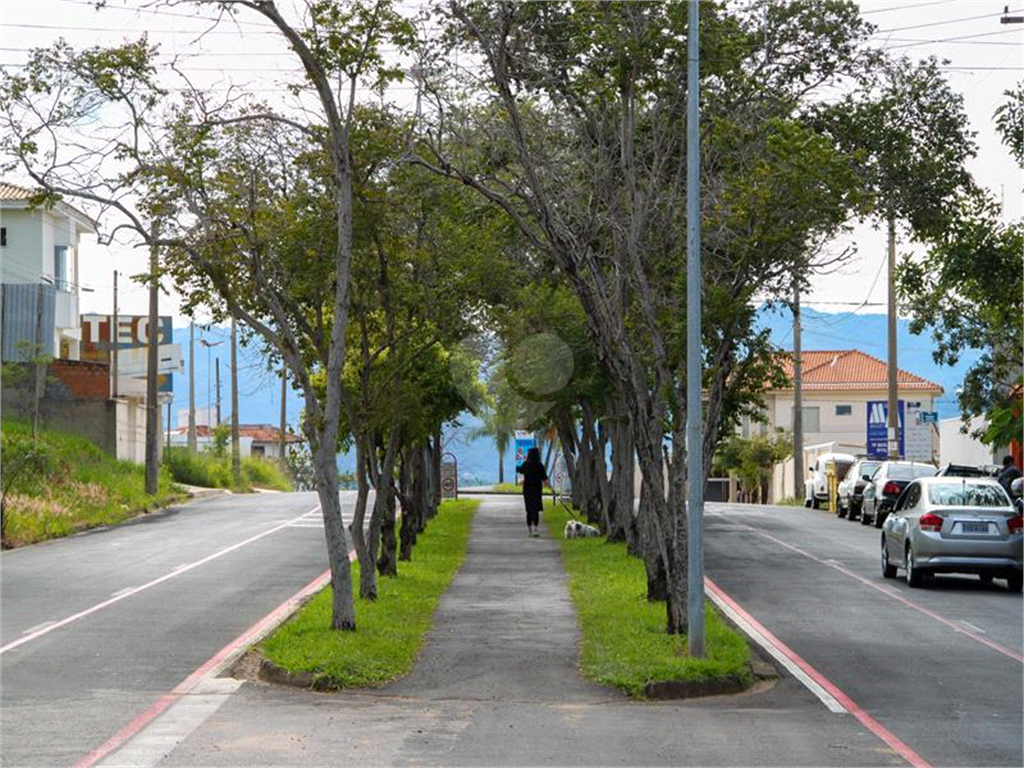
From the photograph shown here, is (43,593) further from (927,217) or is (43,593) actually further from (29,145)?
(927,217)

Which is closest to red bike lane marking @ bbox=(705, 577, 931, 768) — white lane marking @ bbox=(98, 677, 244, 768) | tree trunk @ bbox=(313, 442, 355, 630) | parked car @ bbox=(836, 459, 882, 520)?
tree trunk @ bbox=(313, 442, 355, 630)

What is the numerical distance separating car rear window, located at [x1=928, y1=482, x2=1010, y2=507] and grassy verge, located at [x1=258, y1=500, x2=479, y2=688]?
7.46 m

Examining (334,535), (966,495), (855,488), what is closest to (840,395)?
(855,488)

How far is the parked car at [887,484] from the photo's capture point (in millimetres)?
41312

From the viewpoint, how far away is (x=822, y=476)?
184ft

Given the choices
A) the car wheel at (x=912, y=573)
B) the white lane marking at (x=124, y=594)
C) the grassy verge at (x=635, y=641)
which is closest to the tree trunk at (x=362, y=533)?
the grassy verge at (x=635, y=641)

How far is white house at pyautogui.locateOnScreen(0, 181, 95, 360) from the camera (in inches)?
2367

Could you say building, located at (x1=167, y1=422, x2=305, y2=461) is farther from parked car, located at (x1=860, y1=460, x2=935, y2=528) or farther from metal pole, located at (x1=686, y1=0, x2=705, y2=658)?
metal pole, located at (x1=686, y1=0, x2=705, y2=658)

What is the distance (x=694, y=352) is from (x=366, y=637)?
4536 mm

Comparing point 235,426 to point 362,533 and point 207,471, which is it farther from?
point 362,533

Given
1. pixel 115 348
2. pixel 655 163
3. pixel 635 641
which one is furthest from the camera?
pixel 115 348

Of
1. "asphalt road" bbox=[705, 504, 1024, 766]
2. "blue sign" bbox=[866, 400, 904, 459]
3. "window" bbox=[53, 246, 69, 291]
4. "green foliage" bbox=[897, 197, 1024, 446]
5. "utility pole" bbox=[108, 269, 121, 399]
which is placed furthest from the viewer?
"window" bbox=[53, 246, 69, 291]

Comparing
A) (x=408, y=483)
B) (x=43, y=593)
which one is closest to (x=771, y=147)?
(x=43, y=593)

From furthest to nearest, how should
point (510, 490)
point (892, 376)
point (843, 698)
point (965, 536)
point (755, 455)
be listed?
point (510, 490) < point (755, 455) < point (892, 376) < point (965, 536) < point (843, 698)
